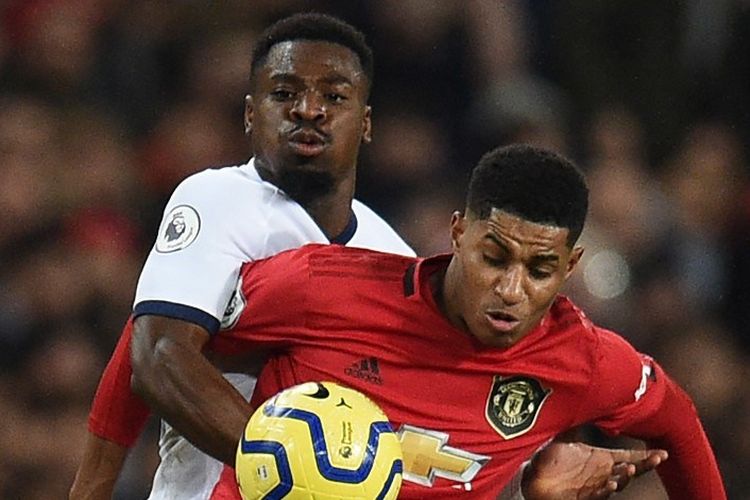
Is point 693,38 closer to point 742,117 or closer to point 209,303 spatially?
point 742,117

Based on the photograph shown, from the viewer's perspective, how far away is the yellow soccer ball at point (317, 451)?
374 centimetres

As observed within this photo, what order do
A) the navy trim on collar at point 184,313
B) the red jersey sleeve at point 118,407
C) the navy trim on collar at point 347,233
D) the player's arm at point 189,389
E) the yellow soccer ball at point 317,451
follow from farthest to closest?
the navy trim on collar at point 347,233 < the red jersey sleeve at point 118,407 < the navy trim on collar at point 184,313 < the player's arm at point 189,389 < the yellow soccer ball at point 317,451

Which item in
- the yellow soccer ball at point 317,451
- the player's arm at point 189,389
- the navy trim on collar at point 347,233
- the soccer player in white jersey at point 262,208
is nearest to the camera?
the yellow soccer ball at point 317,451

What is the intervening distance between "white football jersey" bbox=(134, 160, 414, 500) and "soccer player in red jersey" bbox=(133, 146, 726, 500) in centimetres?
6

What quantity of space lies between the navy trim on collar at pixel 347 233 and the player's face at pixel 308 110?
0.56 feet

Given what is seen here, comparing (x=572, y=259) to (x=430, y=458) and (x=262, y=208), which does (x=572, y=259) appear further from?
(x=262, y=208)

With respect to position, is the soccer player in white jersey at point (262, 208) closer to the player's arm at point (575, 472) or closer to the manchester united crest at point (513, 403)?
the player's arm at point (575, 472)

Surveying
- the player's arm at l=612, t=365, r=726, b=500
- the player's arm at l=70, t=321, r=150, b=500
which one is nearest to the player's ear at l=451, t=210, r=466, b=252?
the player's arm at l=612, t=365, r=726, b=500

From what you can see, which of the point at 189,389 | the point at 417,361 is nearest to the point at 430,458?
the point at 417,361

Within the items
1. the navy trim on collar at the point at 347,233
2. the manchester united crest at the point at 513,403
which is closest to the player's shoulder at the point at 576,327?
the manchester united crest at the point at 513,403

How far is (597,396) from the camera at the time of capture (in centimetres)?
444

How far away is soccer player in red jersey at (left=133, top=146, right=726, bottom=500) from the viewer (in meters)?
4.14

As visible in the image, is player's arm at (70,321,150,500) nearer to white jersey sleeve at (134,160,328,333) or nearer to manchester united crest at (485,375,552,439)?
white jersey sleeve at (134,160,328,333)

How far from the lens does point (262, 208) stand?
14.9ft
